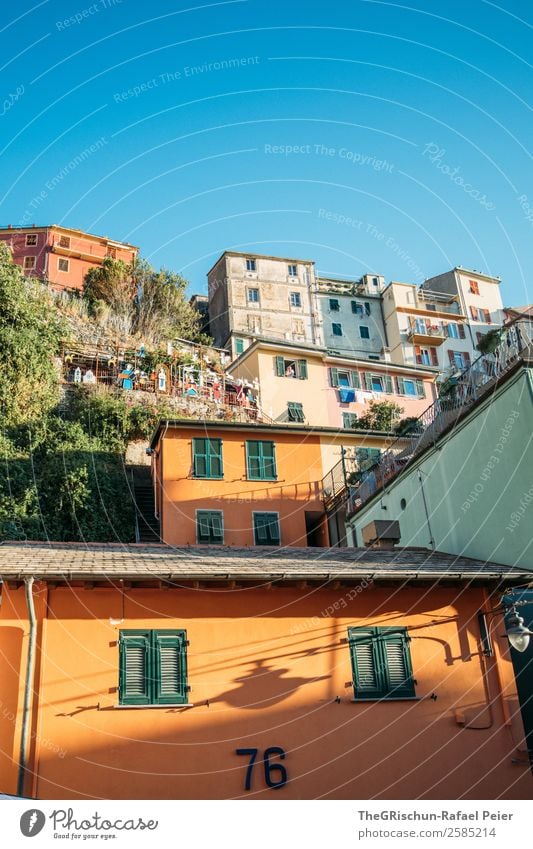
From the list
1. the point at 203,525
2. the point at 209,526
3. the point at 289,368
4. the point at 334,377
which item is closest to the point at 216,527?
the point at 209,526

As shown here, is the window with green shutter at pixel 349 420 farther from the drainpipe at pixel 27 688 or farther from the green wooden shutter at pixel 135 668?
the drainpipe at pixel 27 688

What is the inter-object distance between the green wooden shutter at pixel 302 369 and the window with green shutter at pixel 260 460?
13090mm

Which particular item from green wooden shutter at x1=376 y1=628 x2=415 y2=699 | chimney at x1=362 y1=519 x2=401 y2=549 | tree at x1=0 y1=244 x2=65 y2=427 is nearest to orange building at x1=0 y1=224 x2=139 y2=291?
tree at x1=0 y1=244 x2=65 y2=427

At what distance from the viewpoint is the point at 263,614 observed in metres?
14.3

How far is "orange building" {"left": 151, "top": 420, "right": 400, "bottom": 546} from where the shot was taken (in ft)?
90.3

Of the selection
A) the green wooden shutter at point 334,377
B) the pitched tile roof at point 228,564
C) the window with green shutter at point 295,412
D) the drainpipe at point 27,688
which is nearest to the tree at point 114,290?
the window with green shutter at point 295,412

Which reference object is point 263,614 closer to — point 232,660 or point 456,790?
point 232,660

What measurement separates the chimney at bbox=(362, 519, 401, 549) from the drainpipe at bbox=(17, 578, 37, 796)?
30.2ft

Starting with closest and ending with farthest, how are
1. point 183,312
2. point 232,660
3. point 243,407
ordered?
point 232,660
point 243,407
point 183,312

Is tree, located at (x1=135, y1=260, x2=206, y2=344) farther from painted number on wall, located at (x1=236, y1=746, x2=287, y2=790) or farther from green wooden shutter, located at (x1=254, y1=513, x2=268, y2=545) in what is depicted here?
painted number on wall, located at (x1=236, y1=746, x2=287, y2=790)

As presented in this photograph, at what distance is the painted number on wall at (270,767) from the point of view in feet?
42.6

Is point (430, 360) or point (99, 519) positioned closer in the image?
point (99, 519)
